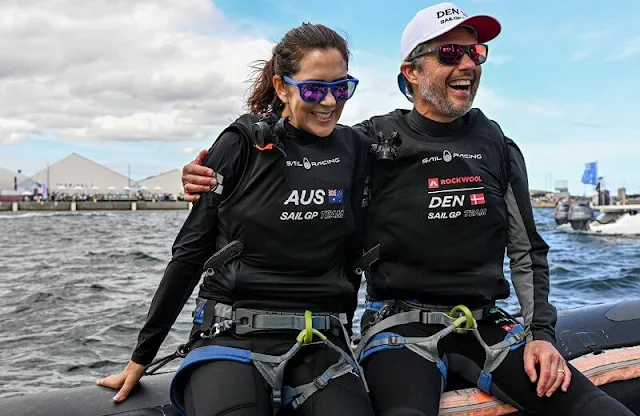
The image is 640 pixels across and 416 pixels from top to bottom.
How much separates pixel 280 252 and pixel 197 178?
1.46 ft

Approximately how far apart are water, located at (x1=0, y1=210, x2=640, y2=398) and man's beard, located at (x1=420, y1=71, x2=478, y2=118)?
11.1 ft

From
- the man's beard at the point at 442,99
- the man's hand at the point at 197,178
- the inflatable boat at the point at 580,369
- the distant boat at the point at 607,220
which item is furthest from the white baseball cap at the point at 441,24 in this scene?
the distant boat at the point at 607,220

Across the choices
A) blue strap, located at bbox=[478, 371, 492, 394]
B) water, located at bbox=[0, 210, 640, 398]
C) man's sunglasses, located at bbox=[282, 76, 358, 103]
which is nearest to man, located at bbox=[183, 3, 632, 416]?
blue strap, located at bbox=[478, 371, 492, 394]

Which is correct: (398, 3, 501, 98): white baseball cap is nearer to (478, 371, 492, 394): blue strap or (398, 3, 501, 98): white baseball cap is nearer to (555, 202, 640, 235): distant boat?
(478, 371, 492, 394): blue strap

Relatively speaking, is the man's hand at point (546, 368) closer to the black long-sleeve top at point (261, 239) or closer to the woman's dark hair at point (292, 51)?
the black long-sleeve top at point (261, 239)

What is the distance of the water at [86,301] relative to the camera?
5840mm

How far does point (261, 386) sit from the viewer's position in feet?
7.63

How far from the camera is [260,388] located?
7.59 feet

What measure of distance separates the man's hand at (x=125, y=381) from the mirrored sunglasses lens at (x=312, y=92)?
1.34m

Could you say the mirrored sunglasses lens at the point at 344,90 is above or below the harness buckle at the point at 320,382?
above

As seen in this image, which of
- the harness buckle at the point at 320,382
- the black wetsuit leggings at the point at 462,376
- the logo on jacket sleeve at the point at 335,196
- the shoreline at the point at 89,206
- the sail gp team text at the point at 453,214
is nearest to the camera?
the harness buckle at the point at 320,382

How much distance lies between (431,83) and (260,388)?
1618mm

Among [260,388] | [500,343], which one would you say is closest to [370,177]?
[500,343]

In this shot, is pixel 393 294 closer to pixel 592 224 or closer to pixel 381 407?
pixel 381 407
